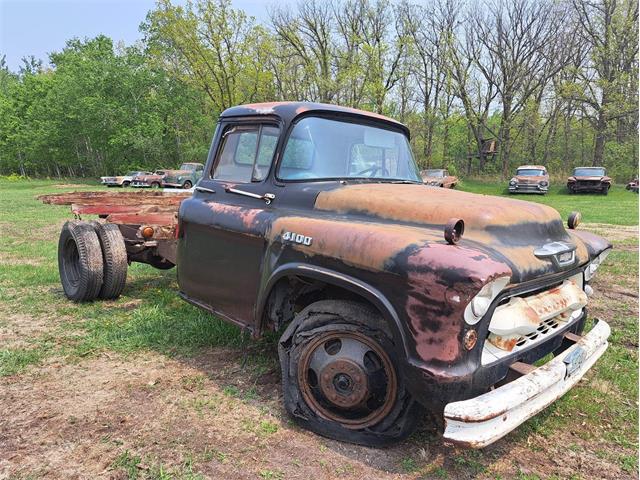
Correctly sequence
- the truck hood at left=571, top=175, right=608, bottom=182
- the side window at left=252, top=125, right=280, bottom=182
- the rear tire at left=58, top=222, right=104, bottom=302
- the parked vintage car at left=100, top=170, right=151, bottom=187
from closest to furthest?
the side window at left=252, top=125, right=280, bottom=182
the rear tire at left=58, top=222, right=104, bottom=302
the truck hood at left=571, top=175, right=608, bottom=182
the parked vintage car at left=100, top=170, right=151, bottom=187

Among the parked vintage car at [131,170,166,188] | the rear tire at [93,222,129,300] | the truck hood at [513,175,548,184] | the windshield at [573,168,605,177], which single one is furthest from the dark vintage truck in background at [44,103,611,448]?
the parked vintage car at [131,170,166,188]

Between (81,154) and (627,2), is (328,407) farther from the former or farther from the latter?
(81,154)

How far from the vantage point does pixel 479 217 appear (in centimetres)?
280

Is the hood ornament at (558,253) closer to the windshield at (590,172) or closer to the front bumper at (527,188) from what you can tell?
the front bumper at (527,188)

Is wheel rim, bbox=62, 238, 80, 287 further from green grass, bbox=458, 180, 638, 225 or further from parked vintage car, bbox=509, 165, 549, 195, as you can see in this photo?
parked vintage car, bbox=509, 165, 549, 195

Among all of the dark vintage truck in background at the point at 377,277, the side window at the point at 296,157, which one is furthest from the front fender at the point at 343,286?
the side window at the point at 296,157

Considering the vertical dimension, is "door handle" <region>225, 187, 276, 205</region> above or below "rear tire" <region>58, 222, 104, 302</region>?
above

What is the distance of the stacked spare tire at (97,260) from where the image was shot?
530 cm

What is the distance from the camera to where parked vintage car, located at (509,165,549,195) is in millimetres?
27859

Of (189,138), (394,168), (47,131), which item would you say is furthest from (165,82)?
(394,168)

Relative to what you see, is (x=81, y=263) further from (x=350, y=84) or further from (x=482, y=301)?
(x=350, y=84)

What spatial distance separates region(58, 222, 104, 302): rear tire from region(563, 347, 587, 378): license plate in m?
4.66

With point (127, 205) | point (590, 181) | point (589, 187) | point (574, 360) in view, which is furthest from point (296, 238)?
point (589, 187)

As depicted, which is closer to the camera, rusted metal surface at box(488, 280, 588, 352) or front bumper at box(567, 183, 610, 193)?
rusted metal surface at box(488, 280, 588, 352)
